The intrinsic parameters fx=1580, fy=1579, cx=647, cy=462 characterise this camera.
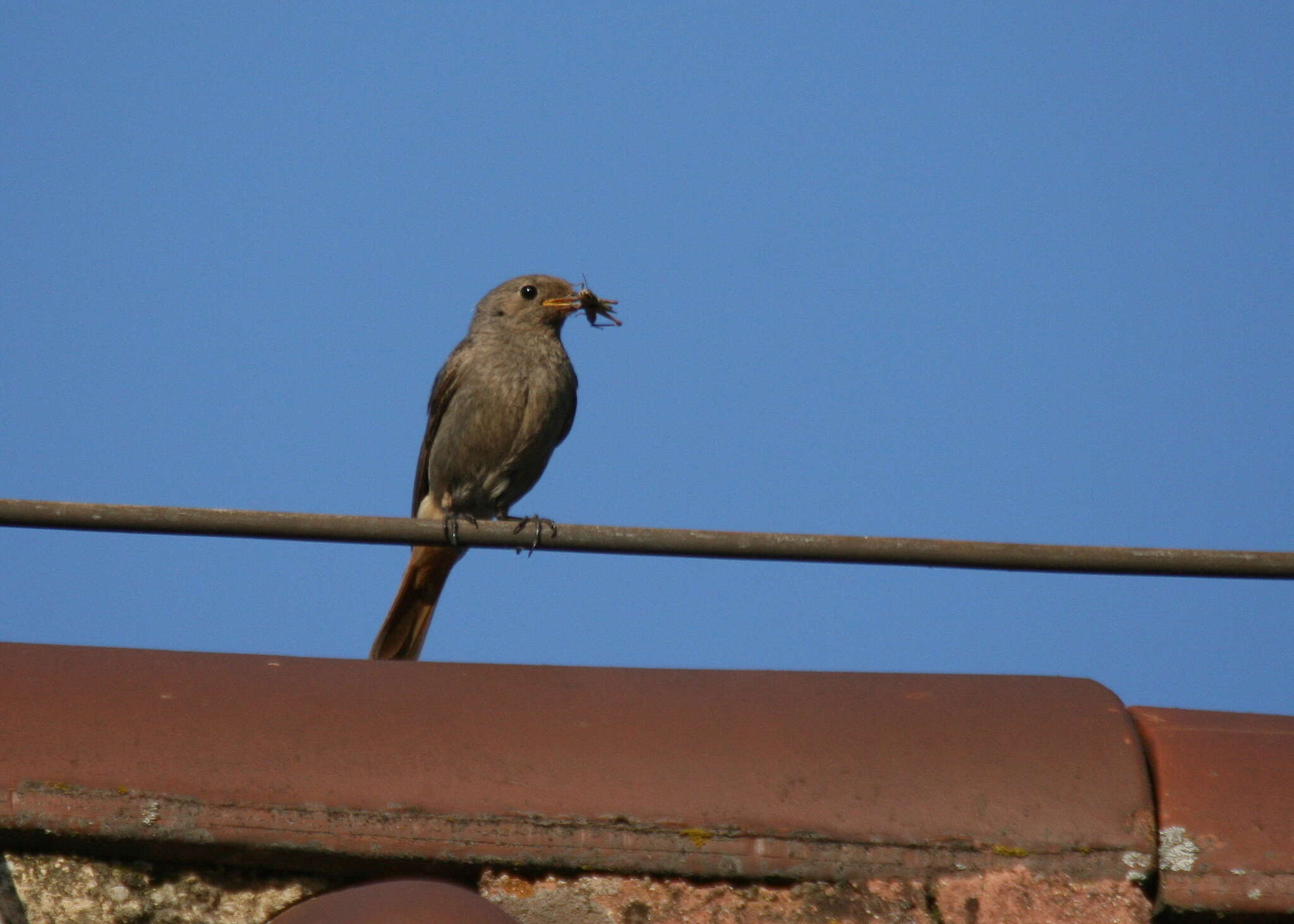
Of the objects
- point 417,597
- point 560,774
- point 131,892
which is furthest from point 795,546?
point 417,597

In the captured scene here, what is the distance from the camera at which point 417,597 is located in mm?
7074

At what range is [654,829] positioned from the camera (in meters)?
2.40

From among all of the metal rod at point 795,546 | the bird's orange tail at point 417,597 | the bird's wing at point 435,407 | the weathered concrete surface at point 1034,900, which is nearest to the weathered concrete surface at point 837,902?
the weathered concrete surface at point 1034,900

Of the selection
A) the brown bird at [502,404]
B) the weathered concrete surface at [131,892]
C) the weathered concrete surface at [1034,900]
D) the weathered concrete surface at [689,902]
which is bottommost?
the weathered concrete surface at [131,892]

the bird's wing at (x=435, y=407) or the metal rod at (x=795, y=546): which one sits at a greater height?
the bird's wing at (x=435, y=407)

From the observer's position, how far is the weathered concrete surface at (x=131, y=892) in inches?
92.0

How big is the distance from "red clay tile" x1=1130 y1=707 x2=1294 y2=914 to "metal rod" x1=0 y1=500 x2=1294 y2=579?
0.48 m

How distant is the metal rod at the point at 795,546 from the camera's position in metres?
3.05

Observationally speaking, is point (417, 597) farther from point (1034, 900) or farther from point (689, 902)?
point (1034, 900)

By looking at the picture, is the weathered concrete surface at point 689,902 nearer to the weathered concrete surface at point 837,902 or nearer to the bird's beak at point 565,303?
the weathered concrete surface at point 837,902

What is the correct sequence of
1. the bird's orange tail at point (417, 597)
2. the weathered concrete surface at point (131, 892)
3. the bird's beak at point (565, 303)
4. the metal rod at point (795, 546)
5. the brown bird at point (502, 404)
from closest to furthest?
the weathered concrete surface at point (131, 892) → the metal rod at point (795, 546) → the bird's orange tail at point (417, 597) → the brown bird at point (502, 404) → the bird's beak at point (565, 303)

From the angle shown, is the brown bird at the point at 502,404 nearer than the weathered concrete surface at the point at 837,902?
→ No

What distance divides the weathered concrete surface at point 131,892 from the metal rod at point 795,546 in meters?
0.86

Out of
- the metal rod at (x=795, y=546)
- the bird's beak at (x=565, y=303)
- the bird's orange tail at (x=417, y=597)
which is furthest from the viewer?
the bird's beak at (x=565, y=303)
